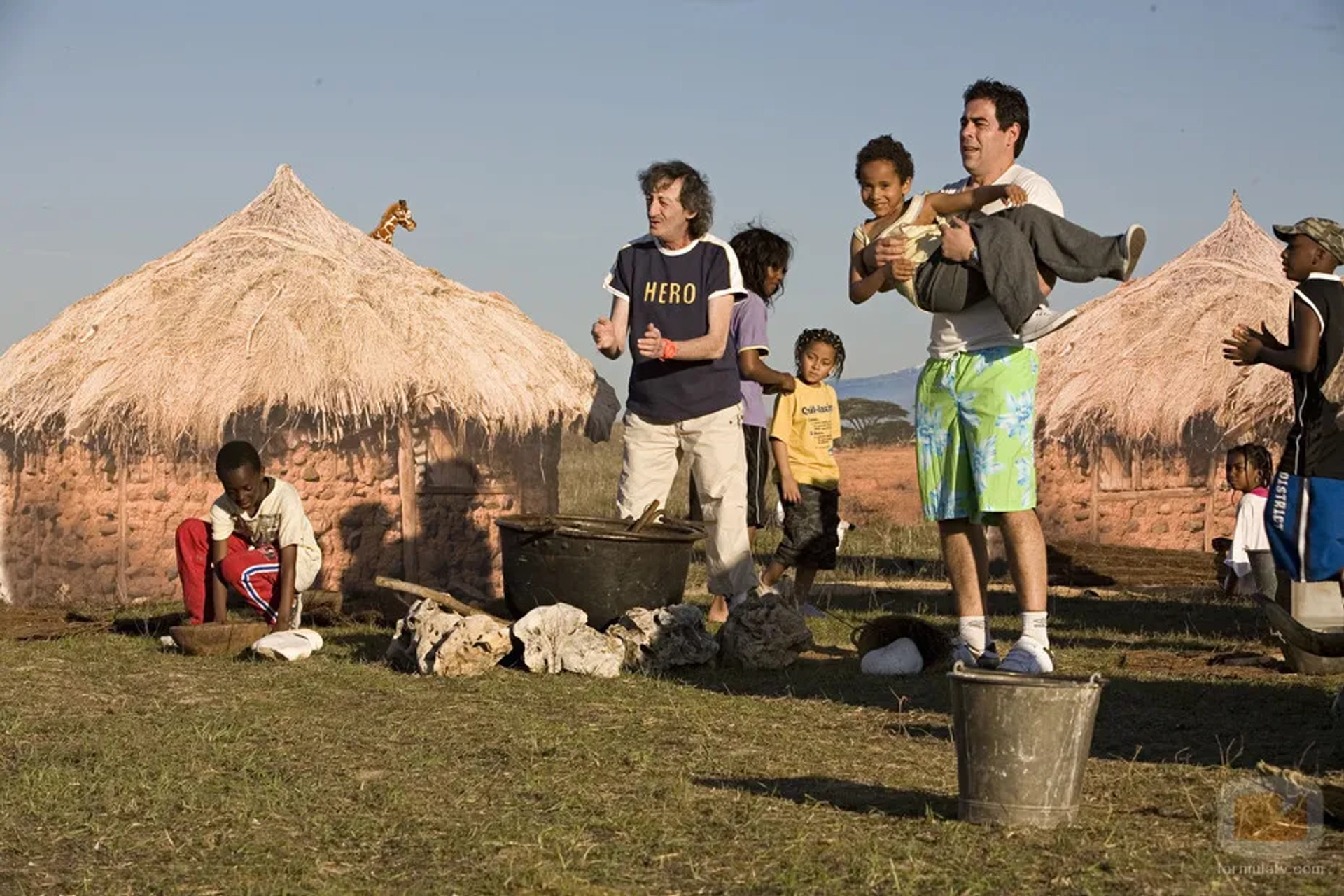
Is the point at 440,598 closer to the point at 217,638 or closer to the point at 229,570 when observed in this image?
the point at 217,638

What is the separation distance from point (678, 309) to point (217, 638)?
2457 mm

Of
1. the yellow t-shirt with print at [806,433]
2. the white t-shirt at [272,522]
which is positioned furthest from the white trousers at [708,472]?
the white t-shirt at [272,522]

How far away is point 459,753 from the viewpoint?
4.88 metres

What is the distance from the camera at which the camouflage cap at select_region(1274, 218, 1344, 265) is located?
6.33 m

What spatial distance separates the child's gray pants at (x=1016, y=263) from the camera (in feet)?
17.7

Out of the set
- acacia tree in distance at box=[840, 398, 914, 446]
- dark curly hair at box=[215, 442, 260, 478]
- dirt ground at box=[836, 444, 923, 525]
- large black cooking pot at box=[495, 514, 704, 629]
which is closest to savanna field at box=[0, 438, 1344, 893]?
large black cooking pot at box=[495, 514, 704, 629]

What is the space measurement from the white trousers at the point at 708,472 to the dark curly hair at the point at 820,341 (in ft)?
4.67

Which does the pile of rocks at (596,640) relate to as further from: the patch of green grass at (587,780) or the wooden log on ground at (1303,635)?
the wooden log on ground at (1303,635)

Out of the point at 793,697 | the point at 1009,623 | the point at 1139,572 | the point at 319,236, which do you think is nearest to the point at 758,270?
the point at 1009,623

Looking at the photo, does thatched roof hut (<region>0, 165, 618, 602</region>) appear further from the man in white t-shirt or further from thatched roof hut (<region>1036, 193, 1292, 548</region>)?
the man in white t-shirt

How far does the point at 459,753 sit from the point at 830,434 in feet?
14.1

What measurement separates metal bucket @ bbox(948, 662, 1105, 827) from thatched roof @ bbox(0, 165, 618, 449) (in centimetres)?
714

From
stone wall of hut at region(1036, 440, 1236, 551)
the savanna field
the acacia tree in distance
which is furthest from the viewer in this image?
the acacia tree in distance

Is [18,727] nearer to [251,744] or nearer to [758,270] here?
[251,744]
